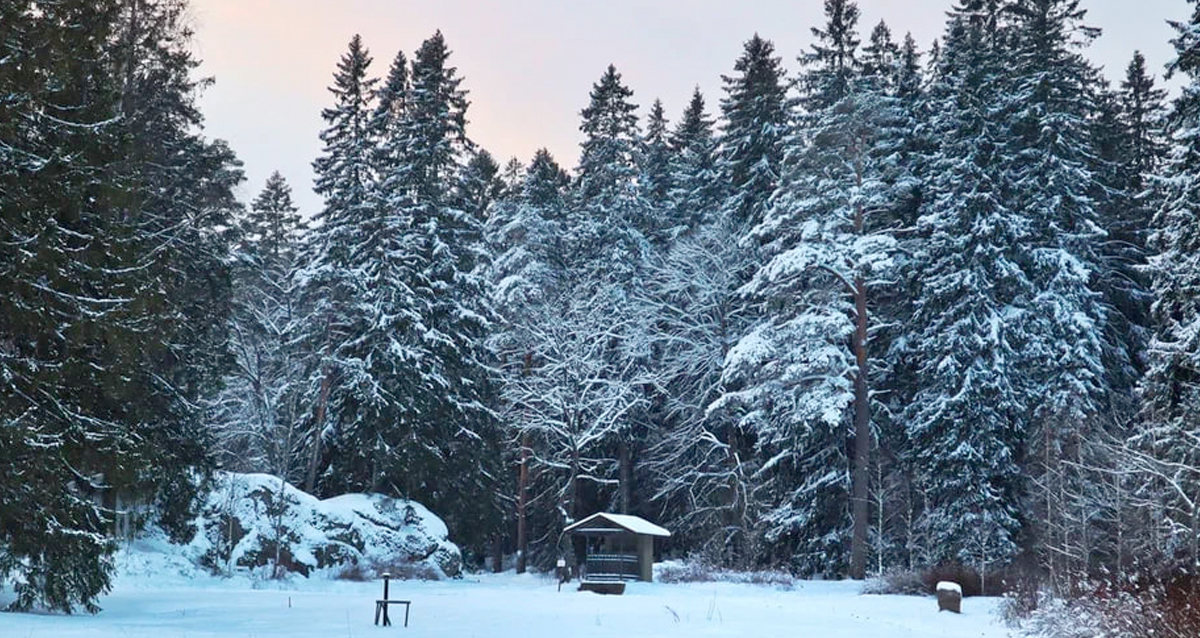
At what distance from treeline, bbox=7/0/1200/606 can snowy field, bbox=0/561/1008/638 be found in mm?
2423

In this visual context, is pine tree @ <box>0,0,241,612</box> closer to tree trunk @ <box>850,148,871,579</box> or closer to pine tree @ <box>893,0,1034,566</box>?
tree trunk @ <box>850,148,871,579</box>

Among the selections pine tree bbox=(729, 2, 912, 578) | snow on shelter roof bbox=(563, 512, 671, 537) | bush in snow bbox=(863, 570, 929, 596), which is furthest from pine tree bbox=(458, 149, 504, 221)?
bush in snow bbox=(863, 570, 929, 596)

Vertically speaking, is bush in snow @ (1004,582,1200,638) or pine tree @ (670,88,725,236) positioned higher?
pine tree @ (670,88,725,236)

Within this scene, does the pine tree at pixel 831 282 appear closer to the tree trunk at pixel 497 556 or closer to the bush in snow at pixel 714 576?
the bush in snow at pixel 714 576

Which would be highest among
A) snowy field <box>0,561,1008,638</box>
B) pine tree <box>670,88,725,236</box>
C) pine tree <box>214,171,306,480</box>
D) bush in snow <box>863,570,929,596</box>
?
pine tree <box>670,88,725,236</box>

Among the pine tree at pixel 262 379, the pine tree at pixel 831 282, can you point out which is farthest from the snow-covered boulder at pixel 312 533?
the pine tree at pixel 831 282

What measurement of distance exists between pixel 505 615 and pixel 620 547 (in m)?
14.0

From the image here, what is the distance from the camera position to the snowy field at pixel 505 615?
1510cm

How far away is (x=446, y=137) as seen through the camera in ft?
139

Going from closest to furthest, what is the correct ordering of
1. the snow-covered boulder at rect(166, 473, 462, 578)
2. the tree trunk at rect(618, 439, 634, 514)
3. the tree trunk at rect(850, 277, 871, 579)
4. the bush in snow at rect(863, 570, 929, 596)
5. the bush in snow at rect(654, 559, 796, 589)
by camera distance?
the bush in snow at rect(863, 570, 929, 596) < the snow-covered boulder at rect(166, 473, 462, 578) < the bush in snow at rect(654, 559, 796, 589) < the tree trunk at rect(850, 277, 871, 579) < the tree trunk at rect(618, 439, 634, 514)

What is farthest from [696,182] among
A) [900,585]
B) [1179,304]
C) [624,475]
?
[1179,304]

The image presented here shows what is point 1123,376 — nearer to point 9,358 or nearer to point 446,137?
point 446,137

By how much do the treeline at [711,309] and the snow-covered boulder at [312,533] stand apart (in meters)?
2.00

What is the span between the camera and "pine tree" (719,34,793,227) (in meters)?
41.2
